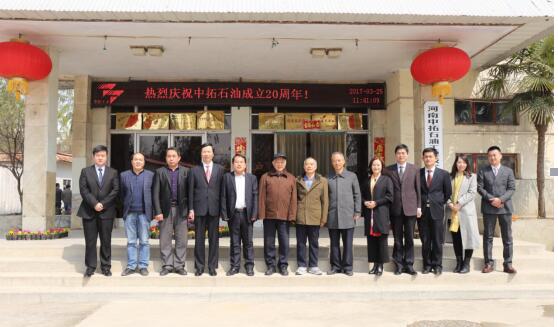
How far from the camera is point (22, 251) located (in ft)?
20.5

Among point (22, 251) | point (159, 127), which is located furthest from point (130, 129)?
point (22, 251)

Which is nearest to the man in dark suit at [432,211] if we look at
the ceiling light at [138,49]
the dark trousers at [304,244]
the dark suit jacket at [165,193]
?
the dark trousers at [304,244]

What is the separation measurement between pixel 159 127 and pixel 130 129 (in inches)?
24.1

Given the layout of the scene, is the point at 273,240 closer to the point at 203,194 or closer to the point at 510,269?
the point at 203,194

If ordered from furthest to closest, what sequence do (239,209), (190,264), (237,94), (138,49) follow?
(237,94) → (138,49) → (190,264) → (239,209)

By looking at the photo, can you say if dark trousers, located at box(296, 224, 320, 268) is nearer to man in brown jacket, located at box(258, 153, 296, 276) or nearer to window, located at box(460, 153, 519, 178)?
man in brown jacket, located at box(258, 153, 296, 276)

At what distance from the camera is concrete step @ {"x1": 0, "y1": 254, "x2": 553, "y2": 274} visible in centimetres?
594

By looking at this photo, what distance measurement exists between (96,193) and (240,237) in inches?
69.9

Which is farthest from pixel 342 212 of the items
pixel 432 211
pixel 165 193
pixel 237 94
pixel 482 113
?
pixel 482 113

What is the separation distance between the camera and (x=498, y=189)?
5.85m

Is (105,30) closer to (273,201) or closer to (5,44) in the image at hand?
(5,44)

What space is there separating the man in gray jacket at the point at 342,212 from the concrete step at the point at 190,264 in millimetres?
295

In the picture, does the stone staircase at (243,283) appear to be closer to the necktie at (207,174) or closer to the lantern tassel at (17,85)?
the necktie at (207,174)

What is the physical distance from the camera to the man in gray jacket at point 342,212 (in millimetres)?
5719
